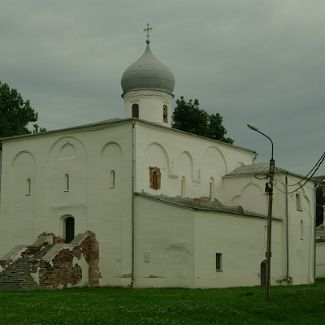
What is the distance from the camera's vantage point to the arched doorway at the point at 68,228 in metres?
32.6

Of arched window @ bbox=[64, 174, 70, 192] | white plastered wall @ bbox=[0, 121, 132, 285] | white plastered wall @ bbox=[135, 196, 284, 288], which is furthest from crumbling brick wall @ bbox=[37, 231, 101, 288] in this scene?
arched window @ bbox=[64, 174, 70, 192]

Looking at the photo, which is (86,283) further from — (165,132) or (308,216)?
(308,216)

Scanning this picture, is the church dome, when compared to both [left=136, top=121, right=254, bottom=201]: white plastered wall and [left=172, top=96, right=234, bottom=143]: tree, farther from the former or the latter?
[left=172, top=96, right=234, bottom=143]: tree

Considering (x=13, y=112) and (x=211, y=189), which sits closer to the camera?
(x=211, y=189)

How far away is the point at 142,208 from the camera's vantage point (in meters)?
30.0

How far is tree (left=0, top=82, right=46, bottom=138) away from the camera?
47041 millimetres

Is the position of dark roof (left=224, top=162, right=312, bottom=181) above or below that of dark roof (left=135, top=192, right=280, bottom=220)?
above

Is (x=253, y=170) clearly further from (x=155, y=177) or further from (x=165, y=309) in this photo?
(x=165, y=309)

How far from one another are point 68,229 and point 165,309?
15345mm

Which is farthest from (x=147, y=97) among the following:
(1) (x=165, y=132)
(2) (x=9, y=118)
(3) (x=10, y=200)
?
(2) (x=9, y=118)

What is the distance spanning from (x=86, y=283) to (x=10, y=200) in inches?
280

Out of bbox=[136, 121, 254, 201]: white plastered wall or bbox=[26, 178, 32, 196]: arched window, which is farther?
bbox=[26, 178, 32, 196]: arched window

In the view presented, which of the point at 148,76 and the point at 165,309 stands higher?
the point at 148,76

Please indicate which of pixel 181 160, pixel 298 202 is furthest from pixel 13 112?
pixel 298 202
